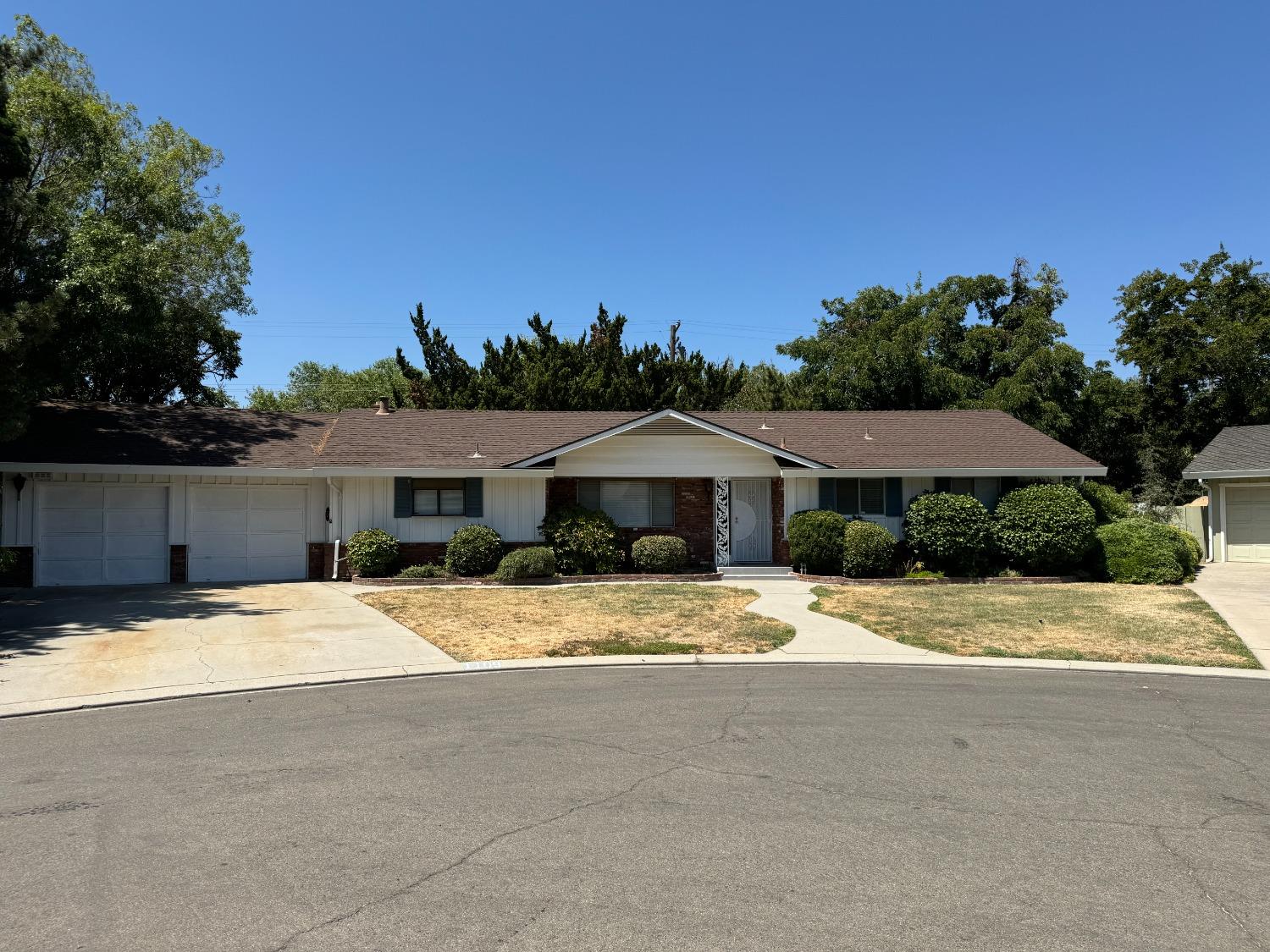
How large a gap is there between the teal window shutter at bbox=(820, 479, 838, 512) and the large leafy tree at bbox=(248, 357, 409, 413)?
43.4 meters

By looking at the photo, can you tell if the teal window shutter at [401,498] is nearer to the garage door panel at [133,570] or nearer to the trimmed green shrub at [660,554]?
the garage door panel at [133,570]

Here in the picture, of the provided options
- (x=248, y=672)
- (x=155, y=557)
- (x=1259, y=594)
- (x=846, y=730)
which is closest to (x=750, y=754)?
(x=846, y=730)

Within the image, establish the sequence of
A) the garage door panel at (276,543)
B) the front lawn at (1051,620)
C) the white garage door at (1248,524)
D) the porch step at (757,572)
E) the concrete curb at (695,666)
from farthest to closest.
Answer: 1. the white garage door at (1248,524)
2. the porch step at (757,572)
3. the garage door panel at (276,543)
4. the front lawn at (1051,620)
5. the concrete curb at (695,666)

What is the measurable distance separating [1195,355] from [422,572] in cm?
3115

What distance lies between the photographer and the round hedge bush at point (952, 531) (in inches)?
774

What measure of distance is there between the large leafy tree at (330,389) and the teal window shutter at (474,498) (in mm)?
40719

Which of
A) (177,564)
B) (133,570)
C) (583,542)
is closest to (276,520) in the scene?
(177,564)

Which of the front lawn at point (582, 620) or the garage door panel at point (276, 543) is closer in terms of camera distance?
the front lawn at point (582, 620)

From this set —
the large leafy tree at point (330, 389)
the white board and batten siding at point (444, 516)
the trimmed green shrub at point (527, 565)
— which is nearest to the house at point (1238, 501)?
the trimmed green shrub at point (527, 565)

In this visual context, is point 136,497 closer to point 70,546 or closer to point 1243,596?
point 70,546

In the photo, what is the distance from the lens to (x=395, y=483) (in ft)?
67.2

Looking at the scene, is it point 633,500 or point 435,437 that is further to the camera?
point 435,437

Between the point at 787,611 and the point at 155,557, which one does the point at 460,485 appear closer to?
the point at 155,557

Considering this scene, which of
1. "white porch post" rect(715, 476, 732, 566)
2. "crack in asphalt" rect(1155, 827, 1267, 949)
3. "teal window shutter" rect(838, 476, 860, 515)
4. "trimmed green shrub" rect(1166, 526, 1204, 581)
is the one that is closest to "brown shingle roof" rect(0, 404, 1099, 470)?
"teal window shutter" rect(838, 476, 860, 515)
